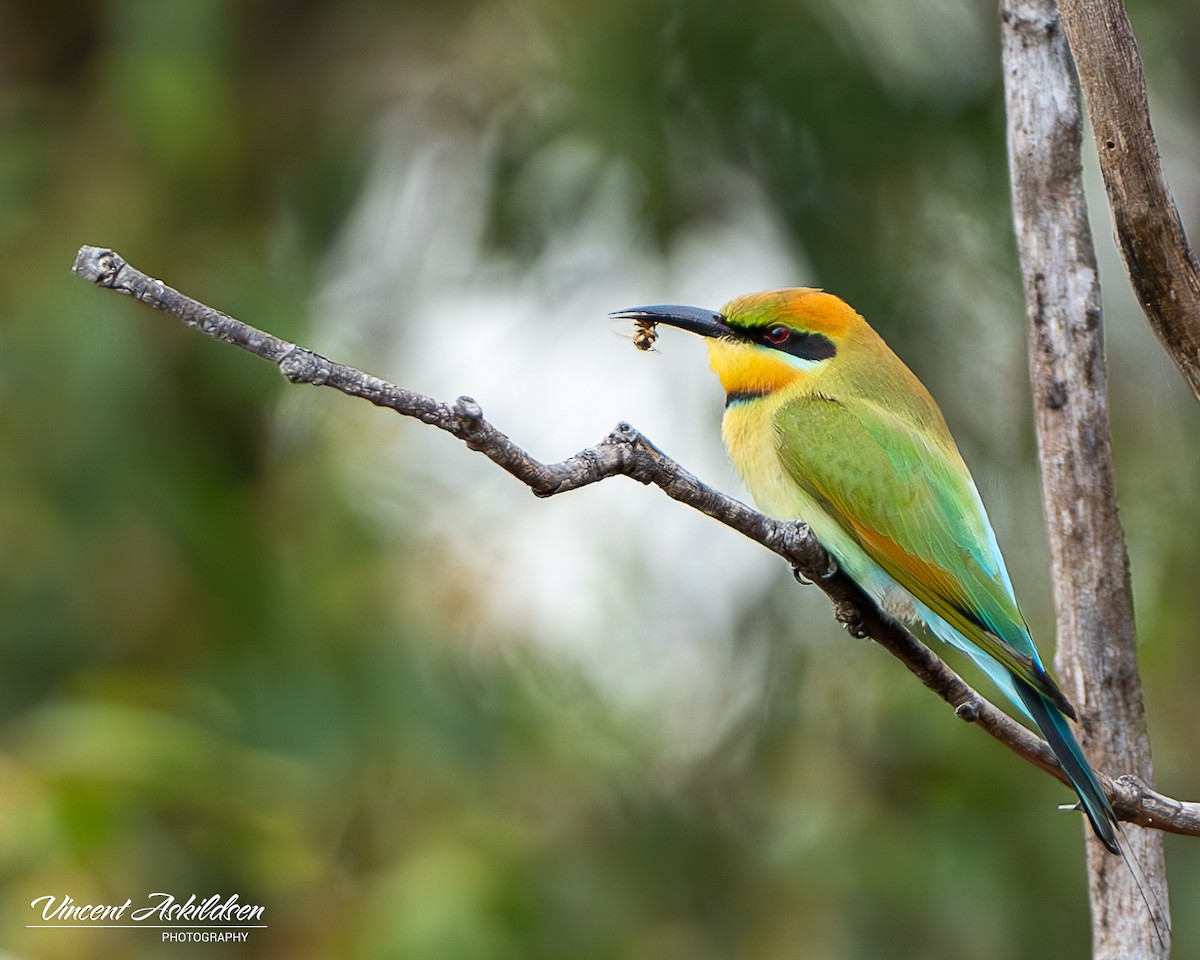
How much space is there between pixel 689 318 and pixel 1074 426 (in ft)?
1.95

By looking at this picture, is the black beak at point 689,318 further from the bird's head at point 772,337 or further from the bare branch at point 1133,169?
the bare branch at point 1133,169

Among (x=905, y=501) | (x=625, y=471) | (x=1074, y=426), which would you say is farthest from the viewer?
(x=905, y=501)

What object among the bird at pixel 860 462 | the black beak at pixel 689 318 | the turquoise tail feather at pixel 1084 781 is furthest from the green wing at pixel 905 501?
the turquoise tail feather at pixel 1084 781

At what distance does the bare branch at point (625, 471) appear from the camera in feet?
2.73

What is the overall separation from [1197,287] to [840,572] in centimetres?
43

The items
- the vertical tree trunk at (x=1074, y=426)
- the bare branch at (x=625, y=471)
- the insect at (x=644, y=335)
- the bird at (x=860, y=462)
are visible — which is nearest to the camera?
the bare branch at (x=625, y=471)

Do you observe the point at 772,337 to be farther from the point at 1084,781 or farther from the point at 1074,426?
the point at 1084,781

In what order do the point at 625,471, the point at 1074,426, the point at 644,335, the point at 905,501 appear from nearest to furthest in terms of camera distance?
the point at 625,471, the point at 1074,426, the point at 905,501, the point at 644,335

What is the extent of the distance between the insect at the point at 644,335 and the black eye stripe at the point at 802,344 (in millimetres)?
125

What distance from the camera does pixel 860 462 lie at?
1.57 m

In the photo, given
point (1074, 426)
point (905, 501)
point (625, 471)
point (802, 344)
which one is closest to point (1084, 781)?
point (1074, 426)

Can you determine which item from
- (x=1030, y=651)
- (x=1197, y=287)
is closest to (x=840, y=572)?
(x=1030, y=651)

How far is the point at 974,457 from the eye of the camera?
2504 millimetres

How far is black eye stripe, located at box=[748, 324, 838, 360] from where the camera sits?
172cm
